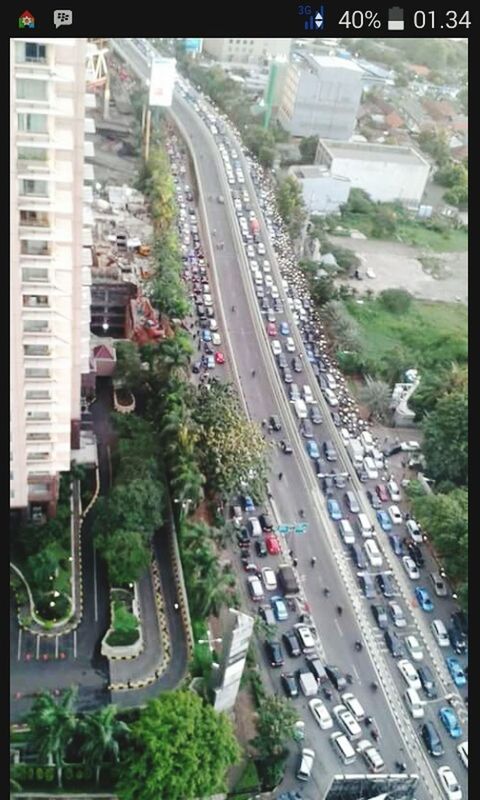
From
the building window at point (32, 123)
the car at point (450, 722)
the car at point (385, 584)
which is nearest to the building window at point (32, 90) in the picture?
the building window at point (32, 123)

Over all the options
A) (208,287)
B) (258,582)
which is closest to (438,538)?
(258,582)

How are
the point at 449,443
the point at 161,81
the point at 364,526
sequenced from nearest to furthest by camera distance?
the point at 364,526 < the point at 449,443 < the point at 161,81

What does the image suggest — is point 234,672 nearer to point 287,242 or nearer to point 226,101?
point 287,242

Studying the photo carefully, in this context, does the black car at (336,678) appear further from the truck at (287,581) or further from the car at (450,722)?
the car at (450,722)

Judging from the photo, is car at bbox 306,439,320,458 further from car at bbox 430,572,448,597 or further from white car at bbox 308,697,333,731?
white car at bbox 308,697,333,731

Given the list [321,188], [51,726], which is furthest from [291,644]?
[321,188]

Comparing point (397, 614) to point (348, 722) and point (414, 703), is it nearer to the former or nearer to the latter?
point (414, 703)
